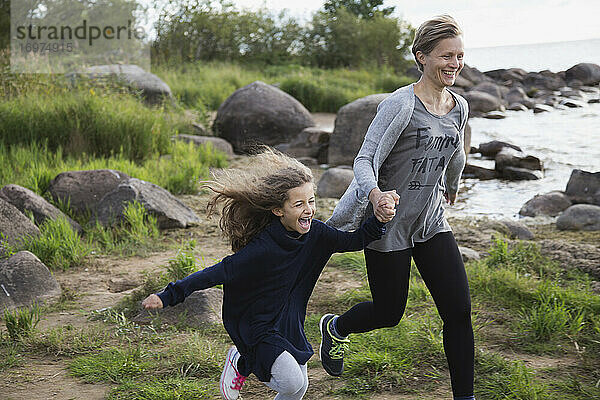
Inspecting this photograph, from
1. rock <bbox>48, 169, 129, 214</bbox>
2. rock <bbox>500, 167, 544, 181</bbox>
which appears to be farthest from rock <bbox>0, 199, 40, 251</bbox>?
rock <bbox>500, 167, 544, 181</bbox>

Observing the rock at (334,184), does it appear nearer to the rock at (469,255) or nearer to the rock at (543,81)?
the rock at (469,255)

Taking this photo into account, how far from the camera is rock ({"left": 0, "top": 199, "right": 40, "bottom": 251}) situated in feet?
18.7

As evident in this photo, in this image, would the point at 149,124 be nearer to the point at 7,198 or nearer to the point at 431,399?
the point at 7,198

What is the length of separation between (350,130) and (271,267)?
8.53 meters

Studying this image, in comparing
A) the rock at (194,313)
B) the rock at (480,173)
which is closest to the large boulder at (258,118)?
the rock at (480,173)

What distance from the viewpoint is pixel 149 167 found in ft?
28.2

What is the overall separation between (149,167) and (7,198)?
2346mm

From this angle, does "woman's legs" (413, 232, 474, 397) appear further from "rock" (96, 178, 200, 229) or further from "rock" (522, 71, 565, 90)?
"rock" (522, 71, 565, 90)

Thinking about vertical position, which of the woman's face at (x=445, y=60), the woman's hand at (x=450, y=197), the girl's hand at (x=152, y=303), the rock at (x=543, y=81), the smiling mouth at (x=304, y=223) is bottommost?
the girl's hand at (x=152, y=303)

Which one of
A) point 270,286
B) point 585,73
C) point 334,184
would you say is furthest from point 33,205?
point 585,73

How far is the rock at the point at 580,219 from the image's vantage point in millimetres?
7438

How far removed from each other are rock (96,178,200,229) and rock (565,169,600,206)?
540cm

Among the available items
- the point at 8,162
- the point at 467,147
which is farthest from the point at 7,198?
the point at 467,147

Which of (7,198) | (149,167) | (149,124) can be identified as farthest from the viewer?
(149,124)
